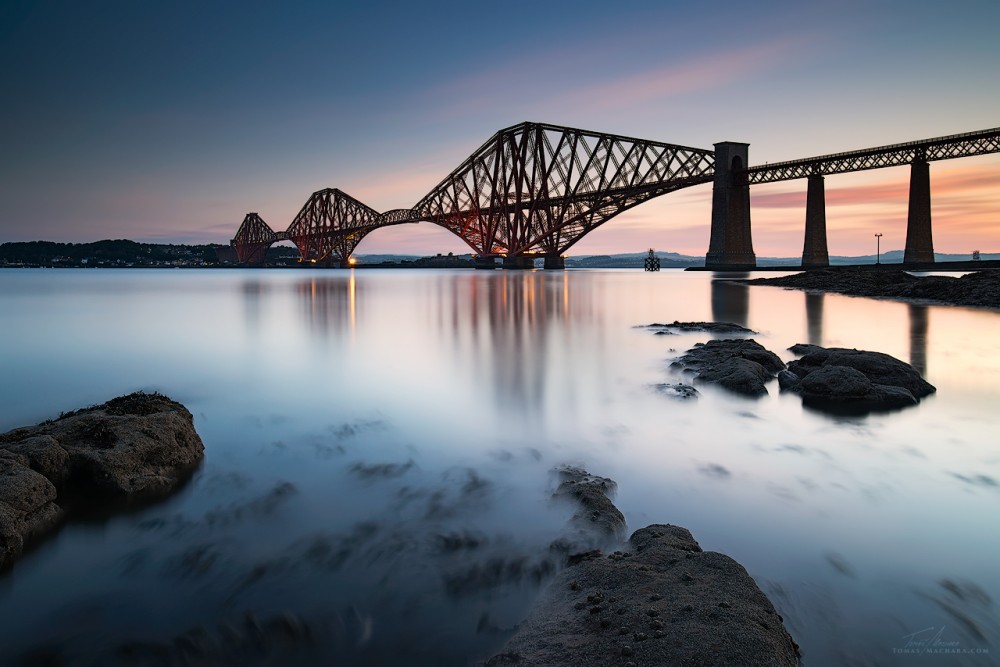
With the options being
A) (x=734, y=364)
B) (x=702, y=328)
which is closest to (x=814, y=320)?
(x=702, y=328)

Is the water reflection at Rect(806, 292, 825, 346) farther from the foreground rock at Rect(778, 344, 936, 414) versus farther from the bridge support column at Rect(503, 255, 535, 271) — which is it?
the bridge support column at Rect(503, 255, 535, 271)

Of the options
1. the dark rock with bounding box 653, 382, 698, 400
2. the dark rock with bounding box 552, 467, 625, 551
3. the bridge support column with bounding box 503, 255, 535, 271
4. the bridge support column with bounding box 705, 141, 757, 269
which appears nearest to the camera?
the dark rock with bounding box 552, 467, 625, 551

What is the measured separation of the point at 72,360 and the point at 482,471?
1100cm

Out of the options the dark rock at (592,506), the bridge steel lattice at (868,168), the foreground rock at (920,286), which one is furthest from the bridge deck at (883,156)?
the dark rock at (592,506)

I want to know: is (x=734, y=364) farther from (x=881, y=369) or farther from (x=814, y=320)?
(x=814, y=320)

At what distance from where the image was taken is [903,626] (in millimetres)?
2635

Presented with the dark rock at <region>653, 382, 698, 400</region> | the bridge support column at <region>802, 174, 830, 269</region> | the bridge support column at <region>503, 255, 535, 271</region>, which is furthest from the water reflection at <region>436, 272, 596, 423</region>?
the bridge support column at <region>503, 255, 535, 271</region>

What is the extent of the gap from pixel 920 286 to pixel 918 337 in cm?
1525

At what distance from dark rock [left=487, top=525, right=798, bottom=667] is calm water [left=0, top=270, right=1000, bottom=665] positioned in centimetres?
24

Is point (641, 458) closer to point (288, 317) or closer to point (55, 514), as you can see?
point (55, 514)

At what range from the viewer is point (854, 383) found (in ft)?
23.0

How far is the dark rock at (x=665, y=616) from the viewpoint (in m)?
2.10

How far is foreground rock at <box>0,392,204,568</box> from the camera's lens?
3.54 metres

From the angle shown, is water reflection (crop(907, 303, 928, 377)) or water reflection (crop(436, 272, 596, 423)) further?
water reflection (crop(907, 303, 928, 377))
